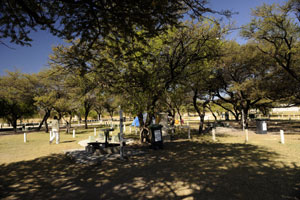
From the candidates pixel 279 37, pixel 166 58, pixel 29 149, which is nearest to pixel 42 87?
pixel 29 149

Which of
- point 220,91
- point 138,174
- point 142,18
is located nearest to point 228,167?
point 138,174

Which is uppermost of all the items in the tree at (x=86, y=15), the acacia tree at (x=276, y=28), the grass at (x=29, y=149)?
the acacia tree at (x=276, y=28)

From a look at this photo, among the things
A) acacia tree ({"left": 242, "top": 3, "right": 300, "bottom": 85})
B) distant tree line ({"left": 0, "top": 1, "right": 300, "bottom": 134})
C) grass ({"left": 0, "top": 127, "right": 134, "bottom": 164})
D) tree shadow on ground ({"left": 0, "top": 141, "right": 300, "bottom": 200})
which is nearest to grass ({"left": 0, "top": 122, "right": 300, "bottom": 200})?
tree shadow on ground ({"left": 0, "top": 141, "right": 300, "bottom": 200})

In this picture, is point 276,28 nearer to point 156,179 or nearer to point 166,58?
point 166,58

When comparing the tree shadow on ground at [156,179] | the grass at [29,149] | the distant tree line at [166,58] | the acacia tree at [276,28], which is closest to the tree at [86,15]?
the distant tree line at [166,58]

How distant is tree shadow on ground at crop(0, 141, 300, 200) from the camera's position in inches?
171

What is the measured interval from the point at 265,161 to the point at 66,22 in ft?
26.7

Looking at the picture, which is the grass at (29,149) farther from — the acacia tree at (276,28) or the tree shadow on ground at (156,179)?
the acacia tree at (276,28)

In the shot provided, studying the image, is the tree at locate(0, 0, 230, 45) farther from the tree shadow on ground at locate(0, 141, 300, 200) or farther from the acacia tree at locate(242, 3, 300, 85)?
the acacia tree at locate(242, 3, 300, 85)

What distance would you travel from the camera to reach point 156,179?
5340 millimetres

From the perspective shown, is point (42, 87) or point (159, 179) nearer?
point (159, 179)

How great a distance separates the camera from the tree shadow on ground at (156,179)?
4340mm

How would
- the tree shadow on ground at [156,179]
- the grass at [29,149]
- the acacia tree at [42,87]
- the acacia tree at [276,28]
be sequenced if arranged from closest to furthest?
the tree shadow on ground at [156,179] < the grass at [29,149] < the acacia tree at [276,28] < the acacia tree at [42,87]

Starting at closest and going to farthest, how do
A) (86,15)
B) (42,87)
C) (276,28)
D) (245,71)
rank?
1. (86,15)
2. (276,28)
3. (245,71)
4. (42,87)
